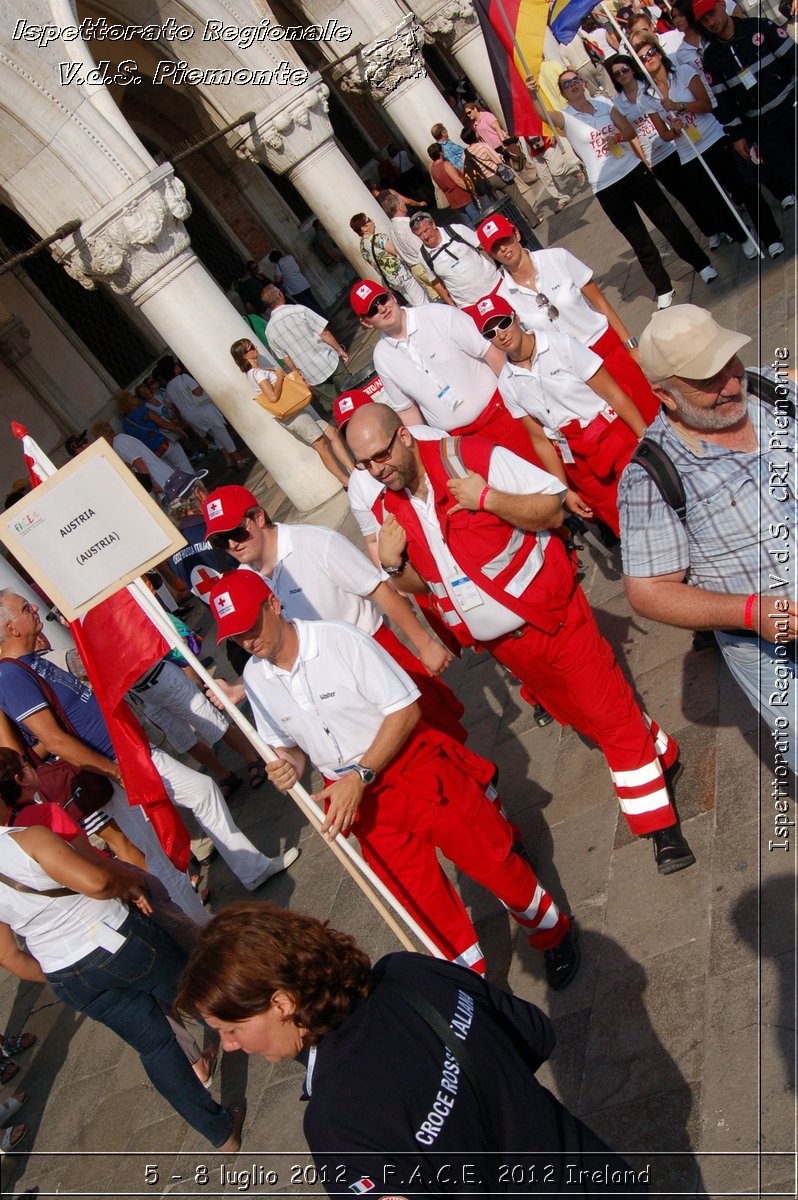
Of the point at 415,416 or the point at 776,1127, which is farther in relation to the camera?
the point at 415,416

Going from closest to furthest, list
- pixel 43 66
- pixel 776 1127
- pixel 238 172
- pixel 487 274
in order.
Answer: pixel 776 1127
pixel 487 274
pixel 43 66
pixel 238 172

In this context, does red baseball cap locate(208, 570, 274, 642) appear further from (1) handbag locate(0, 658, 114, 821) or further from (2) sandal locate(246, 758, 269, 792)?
(2) sandal locate(246, 758, 269, 792)

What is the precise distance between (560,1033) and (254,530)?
252 cm

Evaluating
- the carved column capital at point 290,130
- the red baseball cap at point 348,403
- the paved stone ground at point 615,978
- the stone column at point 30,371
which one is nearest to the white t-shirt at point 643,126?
the paved stone ground at point 615,978

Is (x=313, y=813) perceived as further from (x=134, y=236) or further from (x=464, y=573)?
(x=134, y=236)

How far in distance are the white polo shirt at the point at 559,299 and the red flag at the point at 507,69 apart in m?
5.04

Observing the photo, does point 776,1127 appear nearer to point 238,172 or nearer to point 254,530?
point 254,530

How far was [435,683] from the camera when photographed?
489cm

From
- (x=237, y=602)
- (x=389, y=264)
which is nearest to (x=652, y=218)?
(x=389, y=264)

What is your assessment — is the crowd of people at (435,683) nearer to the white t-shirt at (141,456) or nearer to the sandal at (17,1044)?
the sandal at (17,1044)

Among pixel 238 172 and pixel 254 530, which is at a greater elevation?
pixel 238 172

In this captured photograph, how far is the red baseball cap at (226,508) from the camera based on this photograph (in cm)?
493

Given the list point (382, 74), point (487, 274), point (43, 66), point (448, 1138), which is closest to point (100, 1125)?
point (448, 1138)

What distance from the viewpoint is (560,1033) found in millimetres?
4031
